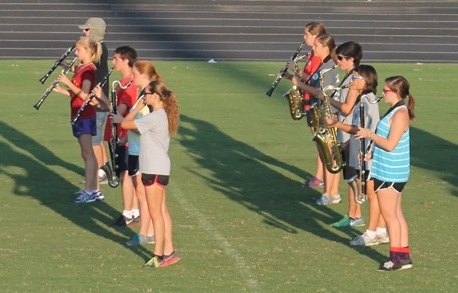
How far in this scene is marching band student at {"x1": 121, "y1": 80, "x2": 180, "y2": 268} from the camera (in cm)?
998

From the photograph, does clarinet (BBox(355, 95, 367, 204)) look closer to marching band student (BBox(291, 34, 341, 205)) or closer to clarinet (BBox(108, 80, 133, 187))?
marching band student (BBox(291, 34, 341, 205))

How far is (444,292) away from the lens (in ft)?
30.9

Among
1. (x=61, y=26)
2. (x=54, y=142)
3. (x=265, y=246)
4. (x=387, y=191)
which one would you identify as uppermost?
(x=387, y=191)

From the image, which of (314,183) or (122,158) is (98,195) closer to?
(122,158)

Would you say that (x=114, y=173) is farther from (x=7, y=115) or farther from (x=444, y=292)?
(x=7, y=115)

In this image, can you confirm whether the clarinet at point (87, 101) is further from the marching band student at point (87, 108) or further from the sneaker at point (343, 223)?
the sneaker at point (343, 223)

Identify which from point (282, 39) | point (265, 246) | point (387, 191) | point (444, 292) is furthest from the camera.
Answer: point (282, 39)

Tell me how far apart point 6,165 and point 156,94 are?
5090 mm

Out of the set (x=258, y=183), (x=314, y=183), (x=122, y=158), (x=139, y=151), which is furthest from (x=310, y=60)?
(x=139, y=151)

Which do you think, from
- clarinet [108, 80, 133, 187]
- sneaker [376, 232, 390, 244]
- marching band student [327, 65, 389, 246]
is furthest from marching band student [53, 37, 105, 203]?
sneaker [376, 232, 390, 244]

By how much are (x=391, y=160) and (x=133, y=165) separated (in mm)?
2384

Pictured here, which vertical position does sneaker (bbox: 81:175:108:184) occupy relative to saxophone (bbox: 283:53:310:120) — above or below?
below

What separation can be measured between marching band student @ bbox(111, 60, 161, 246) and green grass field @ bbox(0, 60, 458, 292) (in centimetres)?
23

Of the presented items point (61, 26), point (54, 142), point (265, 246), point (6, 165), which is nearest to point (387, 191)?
point (265, 246)
